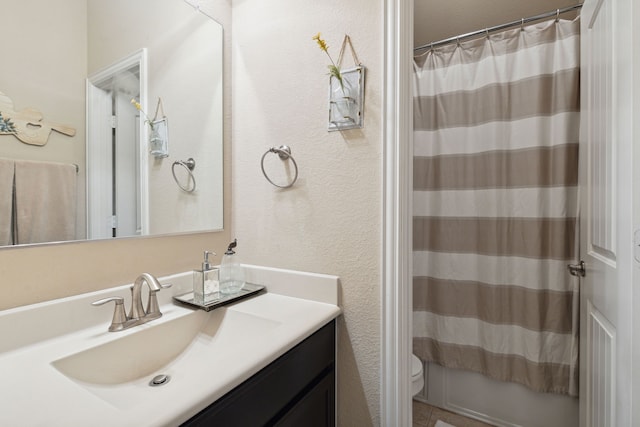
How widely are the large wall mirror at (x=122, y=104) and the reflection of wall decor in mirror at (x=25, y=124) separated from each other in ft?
0.04

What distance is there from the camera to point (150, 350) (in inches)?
30.6

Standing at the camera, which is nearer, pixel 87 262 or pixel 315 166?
pixel 87 262

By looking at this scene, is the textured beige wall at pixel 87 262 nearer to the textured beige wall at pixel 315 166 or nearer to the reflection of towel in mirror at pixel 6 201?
the reflection of towel in mirror at pixel 6 201

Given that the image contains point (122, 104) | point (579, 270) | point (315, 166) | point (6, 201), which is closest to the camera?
point (6, 201)

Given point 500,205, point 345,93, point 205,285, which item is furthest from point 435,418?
point 345,93

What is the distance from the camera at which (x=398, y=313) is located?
87cm

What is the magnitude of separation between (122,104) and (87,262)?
504 millimetres

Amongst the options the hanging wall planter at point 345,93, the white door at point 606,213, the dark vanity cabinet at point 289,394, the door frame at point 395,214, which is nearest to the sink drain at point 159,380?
the dark vanity cabinet at point 289,394

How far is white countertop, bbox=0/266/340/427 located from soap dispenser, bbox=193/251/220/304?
0.17 feet

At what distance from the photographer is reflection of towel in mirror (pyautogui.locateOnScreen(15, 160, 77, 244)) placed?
2.32 ft

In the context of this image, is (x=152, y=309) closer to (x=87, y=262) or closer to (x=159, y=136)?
(x=87, y=262)

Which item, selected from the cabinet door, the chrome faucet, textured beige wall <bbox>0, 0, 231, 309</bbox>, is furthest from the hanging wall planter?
the cabinet door

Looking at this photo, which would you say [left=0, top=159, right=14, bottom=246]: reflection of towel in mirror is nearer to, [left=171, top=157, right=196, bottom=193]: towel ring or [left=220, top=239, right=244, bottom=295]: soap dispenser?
[left=171, top=157, right=196, bottom=193]: towel ring

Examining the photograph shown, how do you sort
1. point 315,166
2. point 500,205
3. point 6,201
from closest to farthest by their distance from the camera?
point 6,201, point 315,166, point 500,205
